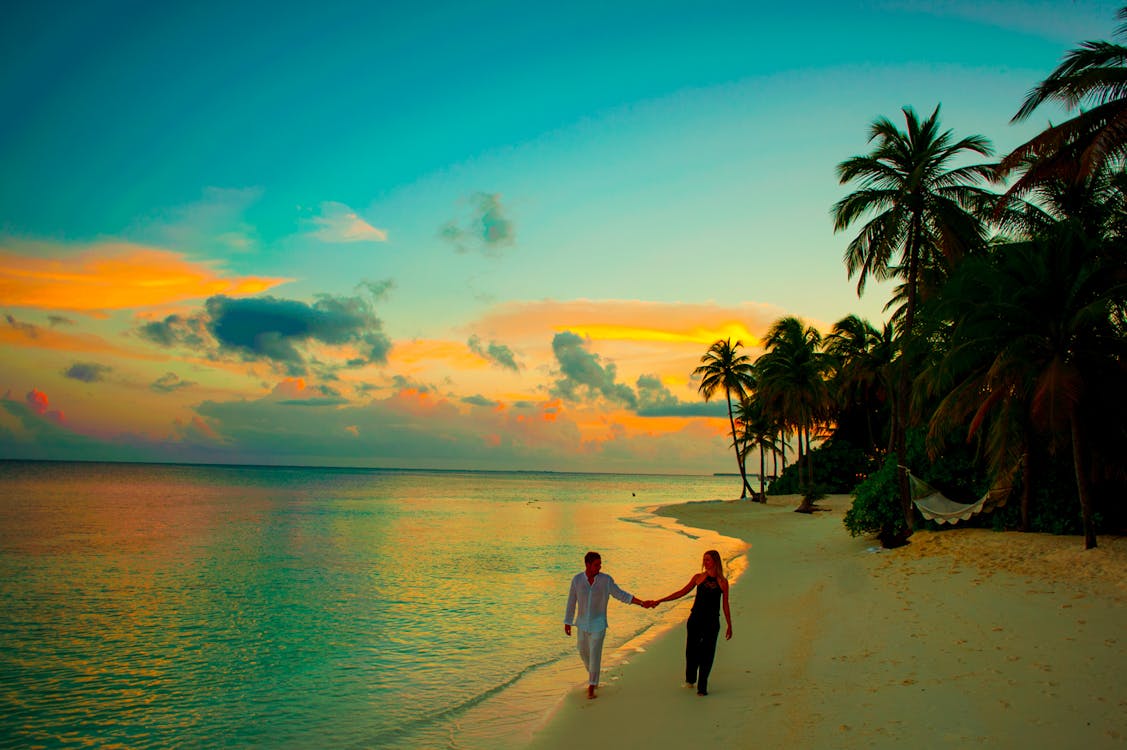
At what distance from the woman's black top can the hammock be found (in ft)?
46.1

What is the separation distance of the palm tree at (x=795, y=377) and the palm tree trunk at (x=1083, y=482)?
33797 millimetres

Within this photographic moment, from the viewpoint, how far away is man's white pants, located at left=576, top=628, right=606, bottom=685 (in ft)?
27.4

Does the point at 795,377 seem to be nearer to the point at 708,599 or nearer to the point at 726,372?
the point at 726,372

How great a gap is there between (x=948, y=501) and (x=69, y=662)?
21312 mm

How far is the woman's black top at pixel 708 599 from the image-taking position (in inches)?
303

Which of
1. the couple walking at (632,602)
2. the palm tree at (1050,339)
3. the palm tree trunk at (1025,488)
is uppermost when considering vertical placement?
the palm tree at (1050,339)

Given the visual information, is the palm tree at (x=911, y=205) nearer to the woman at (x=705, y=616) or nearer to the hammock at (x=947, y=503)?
the hammock at (x=947, y=503)

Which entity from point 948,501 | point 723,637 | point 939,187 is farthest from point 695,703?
point 939,187

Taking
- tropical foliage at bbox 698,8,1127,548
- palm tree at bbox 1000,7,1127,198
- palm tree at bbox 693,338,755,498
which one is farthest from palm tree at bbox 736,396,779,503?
palm tree at bbox 1000,7,1127,198

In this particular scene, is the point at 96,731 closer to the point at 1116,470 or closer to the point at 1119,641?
the point at 1119,641

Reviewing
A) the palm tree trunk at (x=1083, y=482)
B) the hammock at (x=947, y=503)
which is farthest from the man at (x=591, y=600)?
the hammock at (x=947, y=503)

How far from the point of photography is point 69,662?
38.9ft

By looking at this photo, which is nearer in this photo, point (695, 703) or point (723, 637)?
point (695, 703)

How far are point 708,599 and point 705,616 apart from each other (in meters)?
0.26
